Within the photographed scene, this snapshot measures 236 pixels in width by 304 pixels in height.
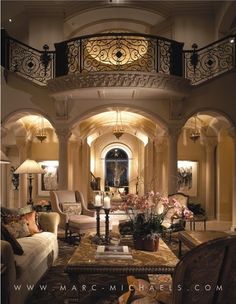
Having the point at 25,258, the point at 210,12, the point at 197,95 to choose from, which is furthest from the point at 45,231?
the point at 210,12

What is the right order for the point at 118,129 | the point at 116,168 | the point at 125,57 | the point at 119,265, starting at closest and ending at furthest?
the point at 119,265
the point at 125,57
the point at 118,129
the point at 116,168

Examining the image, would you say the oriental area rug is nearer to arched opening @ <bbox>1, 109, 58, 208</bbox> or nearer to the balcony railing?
the balcony railing

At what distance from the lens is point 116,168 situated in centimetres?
2103

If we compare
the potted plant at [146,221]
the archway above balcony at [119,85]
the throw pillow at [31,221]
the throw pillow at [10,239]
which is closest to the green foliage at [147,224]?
the potted plant at [146,221]

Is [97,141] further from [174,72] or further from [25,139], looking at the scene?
[174,72]

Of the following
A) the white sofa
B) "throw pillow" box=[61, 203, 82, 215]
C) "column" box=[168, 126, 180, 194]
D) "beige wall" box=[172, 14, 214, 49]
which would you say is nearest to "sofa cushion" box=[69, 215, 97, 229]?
"throw pillow" box=[61, 203, 82, 215]

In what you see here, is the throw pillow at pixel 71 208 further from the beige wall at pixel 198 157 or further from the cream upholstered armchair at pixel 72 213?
the beige wall at pixel 198 157

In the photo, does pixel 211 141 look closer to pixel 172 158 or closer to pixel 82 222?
pixel 172 158

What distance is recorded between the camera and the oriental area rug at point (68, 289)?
14.6 feet

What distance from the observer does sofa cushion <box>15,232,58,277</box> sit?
4223mm

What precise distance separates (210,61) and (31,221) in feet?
20.9

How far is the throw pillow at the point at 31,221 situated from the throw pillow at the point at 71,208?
2592 millimetres

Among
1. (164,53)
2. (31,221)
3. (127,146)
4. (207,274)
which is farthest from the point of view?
(127,146)

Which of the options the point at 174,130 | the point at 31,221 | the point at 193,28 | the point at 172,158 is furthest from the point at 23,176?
the point at 193,28
